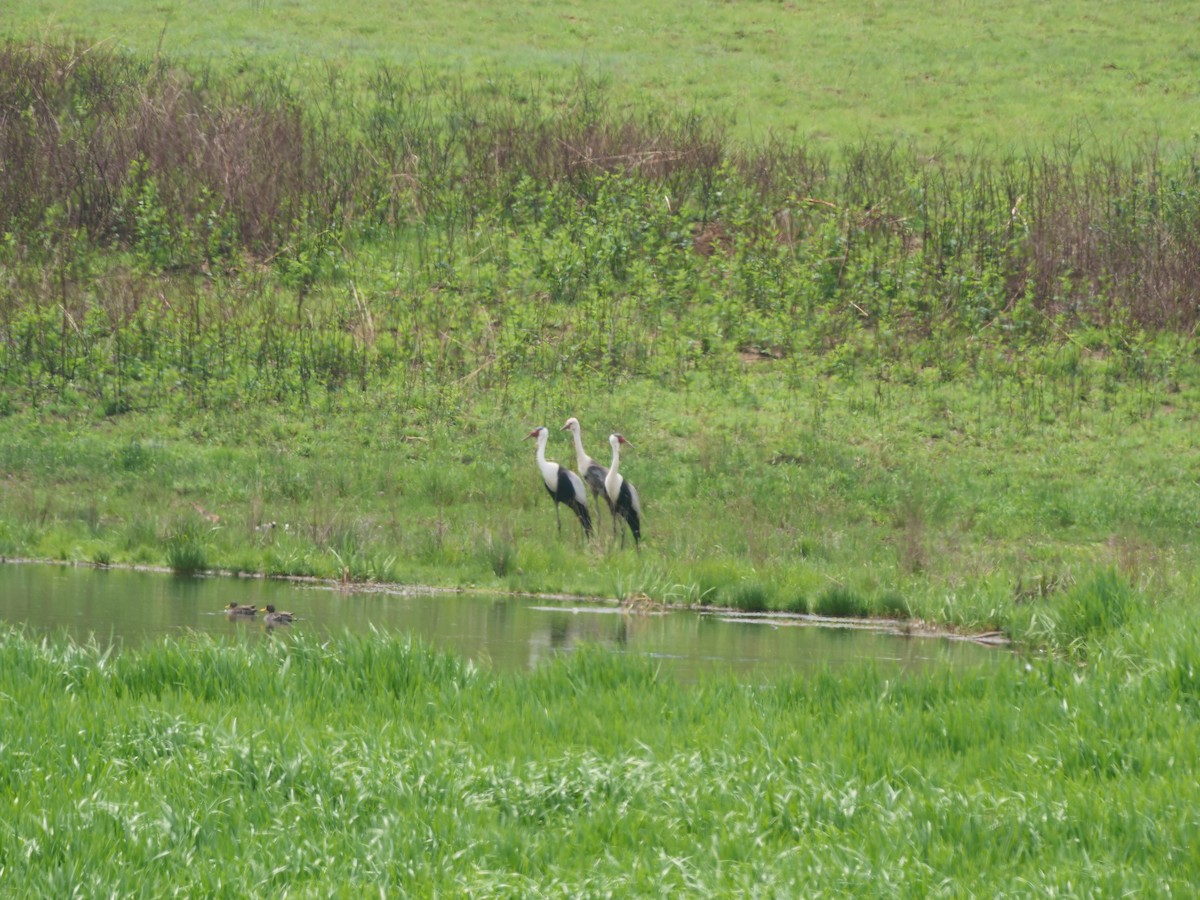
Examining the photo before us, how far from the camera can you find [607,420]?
21.3 metres

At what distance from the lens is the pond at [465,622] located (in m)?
10.9

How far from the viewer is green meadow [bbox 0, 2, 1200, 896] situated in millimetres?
6055

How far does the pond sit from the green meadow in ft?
2.06

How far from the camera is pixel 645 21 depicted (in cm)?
4175

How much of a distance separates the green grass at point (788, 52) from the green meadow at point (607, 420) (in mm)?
204

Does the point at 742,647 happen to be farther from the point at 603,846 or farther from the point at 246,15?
the point at 246,15

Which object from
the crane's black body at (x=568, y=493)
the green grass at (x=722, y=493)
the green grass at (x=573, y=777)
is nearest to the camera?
the green grass at (x=573, y=777)

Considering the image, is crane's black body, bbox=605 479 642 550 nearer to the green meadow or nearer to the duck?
the green meadow

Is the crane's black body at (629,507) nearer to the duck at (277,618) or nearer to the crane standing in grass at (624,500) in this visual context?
the crane standing in grass at (624,500)

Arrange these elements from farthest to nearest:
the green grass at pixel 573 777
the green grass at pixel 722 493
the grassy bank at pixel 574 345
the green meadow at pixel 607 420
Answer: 1. the grassy bank at pixel 574 345
2. the green grass at pixel 722 493
3. the green meadow at pixel 607 420
4. the green grass at pixel 573 777

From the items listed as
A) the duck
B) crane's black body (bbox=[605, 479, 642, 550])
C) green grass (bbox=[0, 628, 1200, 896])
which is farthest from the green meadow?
the duck

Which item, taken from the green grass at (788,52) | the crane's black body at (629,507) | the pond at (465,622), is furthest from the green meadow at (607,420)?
the pond at (465,622)

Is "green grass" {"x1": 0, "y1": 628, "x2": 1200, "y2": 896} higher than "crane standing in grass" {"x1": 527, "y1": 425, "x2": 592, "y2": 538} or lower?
higher

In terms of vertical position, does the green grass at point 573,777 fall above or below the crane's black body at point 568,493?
above
